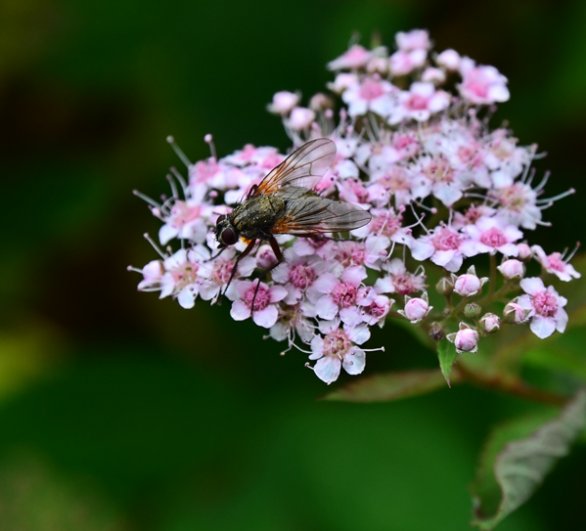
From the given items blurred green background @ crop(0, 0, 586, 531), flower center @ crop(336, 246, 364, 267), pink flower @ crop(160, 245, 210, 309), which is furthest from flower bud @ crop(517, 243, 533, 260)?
blurred green background @ crop(0, 0, 586, 531)

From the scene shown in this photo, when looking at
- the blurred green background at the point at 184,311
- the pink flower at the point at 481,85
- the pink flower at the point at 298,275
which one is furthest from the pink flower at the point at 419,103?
the blurred green background at the point at 184,311

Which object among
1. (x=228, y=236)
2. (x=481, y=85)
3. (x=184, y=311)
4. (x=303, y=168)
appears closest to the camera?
(x=228, y=236)

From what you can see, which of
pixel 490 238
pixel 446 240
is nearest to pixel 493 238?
pixel 490 238

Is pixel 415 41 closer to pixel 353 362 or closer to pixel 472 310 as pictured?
pixel 472 310

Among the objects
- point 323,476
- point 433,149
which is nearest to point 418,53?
point 433,149

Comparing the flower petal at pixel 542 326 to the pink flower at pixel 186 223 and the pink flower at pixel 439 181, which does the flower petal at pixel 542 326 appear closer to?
the pink flower at pixel 439 181

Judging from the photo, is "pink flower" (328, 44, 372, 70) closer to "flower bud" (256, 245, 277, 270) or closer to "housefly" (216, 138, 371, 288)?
"housefly" (216, 138, 371, 288)
